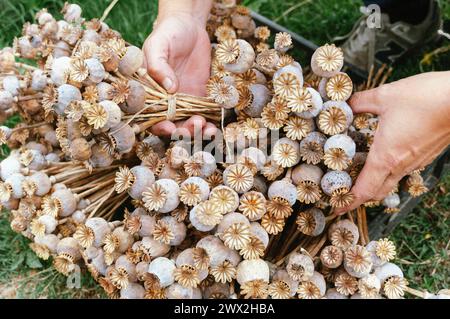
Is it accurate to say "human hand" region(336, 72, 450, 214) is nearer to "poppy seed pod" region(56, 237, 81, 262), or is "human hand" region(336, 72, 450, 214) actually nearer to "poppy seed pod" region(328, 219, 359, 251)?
"poppy seed pod" region(328, 219, 359, 251)

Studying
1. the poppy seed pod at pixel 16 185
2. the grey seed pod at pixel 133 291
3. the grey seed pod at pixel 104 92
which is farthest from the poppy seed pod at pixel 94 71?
the grey seed pod at pixel 133 291

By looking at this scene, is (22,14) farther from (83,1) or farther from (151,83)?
(151,83)

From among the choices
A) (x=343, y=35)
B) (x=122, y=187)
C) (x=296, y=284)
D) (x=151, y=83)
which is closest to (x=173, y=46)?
(x=151, y=83)

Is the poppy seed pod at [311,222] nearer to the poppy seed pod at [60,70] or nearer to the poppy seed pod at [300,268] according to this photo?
the poppy seed pod at [300,268]

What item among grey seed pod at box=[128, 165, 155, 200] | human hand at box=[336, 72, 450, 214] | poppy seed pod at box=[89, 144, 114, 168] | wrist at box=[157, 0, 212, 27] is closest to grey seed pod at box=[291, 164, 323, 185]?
human hand at box=[336, 72, 450, 214]

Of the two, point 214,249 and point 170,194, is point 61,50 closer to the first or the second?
point 170,194
